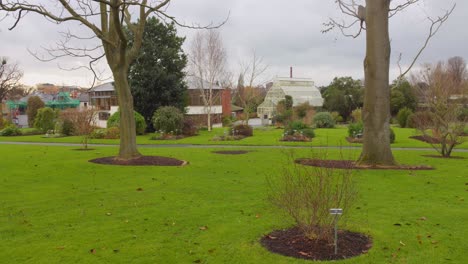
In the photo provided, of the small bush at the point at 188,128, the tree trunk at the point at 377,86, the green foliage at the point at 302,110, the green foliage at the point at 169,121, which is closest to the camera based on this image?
the tree trunk at the point at 377,86

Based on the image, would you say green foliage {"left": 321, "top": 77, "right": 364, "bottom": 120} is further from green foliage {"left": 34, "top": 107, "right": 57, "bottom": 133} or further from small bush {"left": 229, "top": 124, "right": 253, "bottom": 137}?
green foliage {"left": 34, "top": 107, "right": 57, "bottom": 133}

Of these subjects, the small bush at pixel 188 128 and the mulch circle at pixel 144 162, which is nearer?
the mulch circle at pixel 144 162

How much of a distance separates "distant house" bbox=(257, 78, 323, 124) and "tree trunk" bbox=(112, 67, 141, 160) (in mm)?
55063

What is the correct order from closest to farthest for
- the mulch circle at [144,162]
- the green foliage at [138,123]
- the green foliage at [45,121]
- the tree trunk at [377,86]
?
1. the tree trunk at [377,86]
2. the mulch circle at [144,162]
3. the green foliage at [138,123]
4. the green foliage at [45,121]

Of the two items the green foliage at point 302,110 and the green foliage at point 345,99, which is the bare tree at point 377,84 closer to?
the green foliage at point 302,110

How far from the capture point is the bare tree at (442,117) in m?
18.5

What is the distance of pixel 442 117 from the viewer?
23.9 m

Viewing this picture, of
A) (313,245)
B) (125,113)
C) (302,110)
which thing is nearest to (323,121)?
(302,110)

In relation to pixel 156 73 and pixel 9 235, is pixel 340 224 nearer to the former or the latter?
pixel 9 235

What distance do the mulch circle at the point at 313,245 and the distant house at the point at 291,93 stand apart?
2549 inches

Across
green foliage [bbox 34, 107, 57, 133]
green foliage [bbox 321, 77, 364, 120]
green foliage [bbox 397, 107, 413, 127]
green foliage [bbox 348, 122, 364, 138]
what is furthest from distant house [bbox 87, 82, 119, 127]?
green foliage [bbox 397, 107, 413, 127]

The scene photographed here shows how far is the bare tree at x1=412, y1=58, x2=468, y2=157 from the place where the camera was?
18500mm

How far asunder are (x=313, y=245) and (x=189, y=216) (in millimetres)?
2674

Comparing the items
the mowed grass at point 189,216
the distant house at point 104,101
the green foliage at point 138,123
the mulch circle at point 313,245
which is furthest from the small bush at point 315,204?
the distant house at point 104,101
